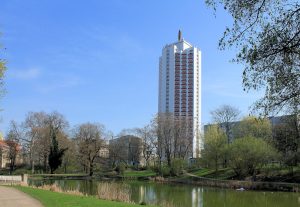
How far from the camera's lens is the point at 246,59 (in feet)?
31.1

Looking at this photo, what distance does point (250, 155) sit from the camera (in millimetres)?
57781

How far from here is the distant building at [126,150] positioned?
299 ft

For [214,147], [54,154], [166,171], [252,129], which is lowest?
[166,171]

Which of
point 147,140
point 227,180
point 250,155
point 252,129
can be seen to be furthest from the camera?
point 147,140

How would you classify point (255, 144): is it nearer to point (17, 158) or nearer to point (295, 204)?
point (295, 204)

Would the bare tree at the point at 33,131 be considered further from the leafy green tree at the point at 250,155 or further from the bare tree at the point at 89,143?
the leafy green tree at the point at 250,155

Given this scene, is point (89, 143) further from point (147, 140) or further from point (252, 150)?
point (252, 150)

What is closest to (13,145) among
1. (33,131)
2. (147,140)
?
(33,131)

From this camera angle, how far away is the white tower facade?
361 ft

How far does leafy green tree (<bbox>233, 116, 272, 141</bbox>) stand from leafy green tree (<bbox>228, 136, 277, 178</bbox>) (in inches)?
220

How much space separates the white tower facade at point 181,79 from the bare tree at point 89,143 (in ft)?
119

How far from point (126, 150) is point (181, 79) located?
24959mm

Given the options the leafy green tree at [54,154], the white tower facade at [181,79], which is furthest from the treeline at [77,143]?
the white tower facade at [181,79]

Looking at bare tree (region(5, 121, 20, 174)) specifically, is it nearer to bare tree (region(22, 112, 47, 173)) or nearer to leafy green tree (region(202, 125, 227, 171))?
bare tree (region(22, 112, 47, 173))
